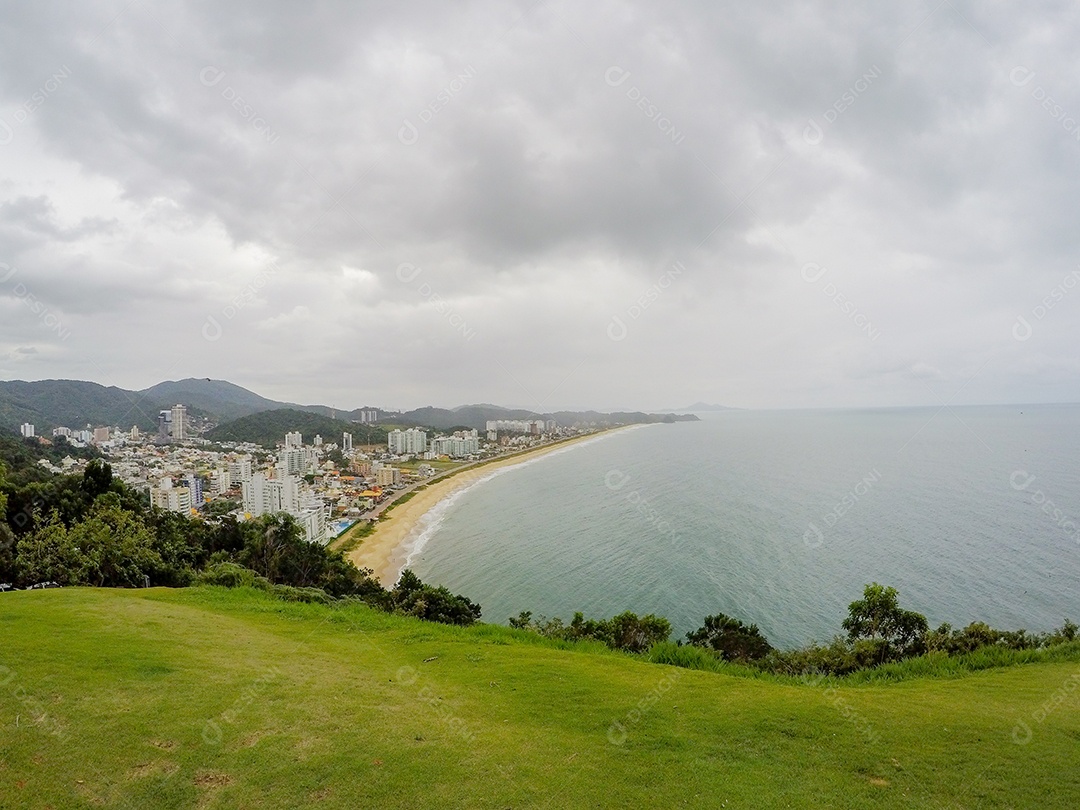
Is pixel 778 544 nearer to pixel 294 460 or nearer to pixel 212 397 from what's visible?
pixel 294 460

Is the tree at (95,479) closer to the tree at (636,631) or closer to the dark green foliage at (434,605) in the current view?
the dark green foliage at (434,605)

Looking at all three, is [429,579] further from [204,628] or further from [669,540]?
[204,628]

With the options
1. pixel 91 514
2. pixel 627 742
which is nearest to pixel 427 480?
pixel 91 514

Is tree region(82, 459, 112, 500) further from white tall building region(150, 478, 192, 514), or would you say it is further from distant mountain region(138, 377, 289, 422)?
distant mountain region(138, 377, 289, 422)

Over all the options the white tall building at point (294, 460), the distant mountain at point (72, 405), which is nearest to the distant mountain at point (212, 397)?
the distant mountain at point (72, 405)

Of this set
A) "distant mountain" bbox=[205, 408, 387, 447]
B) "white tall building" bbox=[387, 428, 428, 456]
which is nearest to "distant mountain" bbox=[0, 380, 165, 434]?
"distant mountain" bbox=[205, 408, 387, 447]
